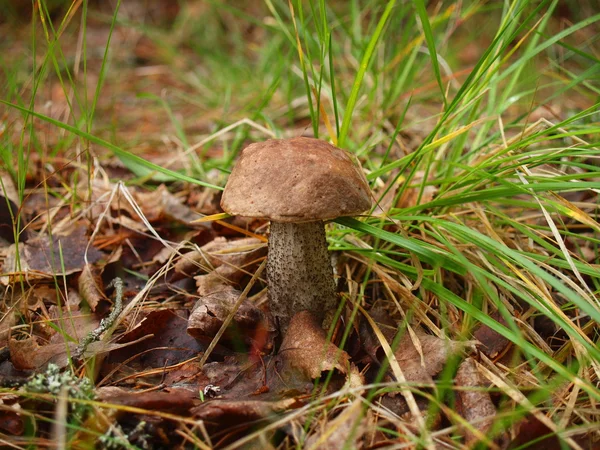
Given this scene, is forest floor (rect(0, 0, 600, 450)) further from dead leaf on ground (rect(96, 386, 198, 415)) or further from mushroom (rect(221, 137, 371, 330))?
mushroom (rect(221, 137, 371, 330))

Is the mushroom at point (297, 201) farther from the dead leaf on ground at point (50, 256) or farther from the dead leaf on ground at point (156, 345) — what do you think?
the dead leaf on ground at point (50, 256)

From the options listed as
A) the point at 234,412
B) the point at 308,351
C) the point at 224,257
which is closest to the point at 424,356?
the point at 308,351

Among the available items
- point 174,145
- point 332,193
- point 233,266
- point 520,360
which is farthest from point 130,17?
point 520,360

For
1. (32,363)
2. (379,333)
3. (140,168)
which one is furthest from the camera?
(140,168)

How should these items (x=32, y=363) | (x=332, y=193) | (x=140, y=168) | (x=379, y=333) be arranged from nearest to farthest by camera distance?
1. (x=332, y=193)
2. (x=32, y=363)
3. (x=379, y=333)
4. (x=140, y=168)

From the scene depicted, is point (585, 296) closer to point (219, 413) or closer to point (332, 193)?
point (332, 193)

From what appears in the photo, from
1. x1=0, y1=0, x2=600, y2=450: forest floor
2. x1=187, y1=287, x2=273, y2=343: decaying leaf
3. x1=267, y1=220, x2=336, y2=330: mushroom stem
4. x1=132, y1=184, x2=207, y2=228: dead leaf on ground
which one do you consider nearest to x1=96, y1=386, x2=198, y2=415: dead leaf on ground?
x1=0, y1=0, x2=600, y2=450: forest floor
